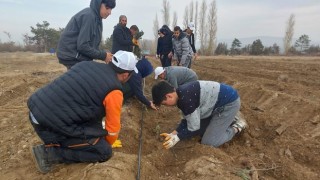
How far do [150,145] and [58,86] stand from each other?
1.84 metres

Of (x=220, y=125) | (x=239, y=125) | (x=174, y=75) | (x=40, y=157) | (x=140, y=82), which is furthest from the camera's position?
(x=174, y=75)

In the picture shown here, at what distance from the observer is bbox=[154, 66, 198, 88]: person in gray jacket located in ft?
18.6

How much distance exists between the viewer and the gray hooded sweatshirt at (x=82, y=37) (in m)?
4.00

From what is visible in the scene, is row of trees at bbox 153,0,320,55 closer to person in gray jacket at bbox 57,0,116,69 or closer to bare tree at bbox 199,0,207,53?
bare tree at bbox 199,0,207,53

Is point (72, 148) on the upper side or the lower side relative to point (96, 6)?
lower

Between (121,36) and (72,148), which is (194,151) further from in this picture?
(121,36)

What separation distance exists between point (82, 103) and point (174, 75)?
2851 millimetres

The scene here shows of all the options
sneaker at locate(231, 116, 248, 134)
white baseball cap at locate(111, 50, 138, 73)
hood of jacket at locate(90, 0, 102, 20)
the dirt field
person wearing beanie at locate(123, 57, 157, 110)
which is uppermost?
hood of jacket at locate(90, 0, 102, 20)

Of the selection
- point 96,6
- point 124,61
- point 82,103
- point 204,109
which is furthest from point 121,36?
point 82,103

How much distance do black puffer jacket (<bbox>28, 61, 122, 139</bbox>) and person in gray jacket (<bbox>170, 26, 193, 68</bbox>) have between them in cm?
481

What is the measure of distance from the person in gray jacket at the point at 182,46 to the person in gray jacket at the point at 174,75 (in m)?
2.02

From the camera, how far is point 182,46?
7.88 meters

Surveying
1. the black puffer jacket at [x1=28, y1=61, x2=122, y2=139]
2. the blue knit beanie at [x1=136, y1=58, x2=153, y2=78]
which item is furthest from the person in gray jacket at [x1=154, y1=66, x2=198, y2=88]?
the black puffer jacket at [x1=28, y1=61, x2=122, y2=139]

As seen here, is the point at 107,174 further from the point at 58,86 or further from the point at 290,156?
the point at 290,156
